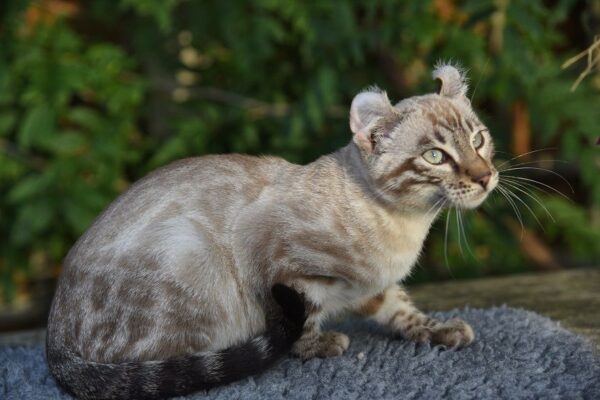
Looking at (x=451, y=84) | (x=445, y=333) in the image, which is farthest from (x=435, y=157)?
(x=445, y=333)

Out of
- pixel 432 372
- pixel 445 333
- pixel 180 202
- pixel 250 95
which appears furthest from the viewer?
pixel 250 95

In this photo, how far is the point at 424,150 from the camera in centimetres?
220

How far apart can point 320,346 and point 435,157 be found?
684 millimetres

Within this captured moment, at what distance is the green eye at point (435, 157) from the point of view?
2.18m

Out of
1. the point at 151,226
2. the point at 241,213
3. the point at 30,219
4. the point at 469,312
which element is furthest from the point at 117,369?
the point at 30,219

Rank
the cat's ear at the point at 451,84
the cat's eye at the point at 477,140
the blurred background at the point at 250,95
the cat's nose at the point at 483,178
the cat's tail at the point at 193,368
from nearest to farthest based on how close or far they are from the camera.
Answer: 1. the cat's tail at the point at 193,368
2. the cat's nose at the point at 483,178
3. the cat's eye at the point at 477,140
4. the cat's ear at the point at 451,84
5. the blurred background at the point at 250,95

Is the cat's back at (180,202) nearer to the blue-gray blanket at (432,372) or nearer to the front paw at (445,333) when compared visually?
the blue-gray blanket at (432,372)

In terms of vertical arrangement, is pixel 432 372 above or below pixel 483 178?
below

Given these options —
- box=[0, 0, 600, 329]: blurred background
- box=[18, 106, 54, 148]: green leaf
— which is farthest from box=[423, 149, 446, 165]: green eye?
box=[18, 106, 54, 148]: green leaf

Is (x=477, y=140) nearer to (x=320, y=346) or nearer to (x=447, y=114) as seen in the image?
(x=447, y=114)

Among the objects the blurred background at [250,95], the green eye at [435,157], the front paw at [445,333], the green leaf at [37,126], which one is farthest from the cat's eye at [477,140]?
the green leaf at [37,126]

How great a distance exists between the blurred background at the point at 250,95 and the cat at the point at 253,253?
1.23 m

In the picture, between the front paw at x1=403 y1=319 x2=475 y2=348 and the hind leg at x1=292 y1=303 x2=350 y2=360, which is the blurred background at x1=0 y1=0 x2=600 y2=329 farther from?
the hind leg at x1=292 y1=303 x2=350 y2=360

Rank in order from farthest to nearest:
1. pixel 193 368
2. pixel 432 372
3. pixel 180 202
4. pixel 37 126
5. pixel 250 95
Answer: pixel 250 95, pixel 37 126, pixel 180 202, pixel 432 372, pixel 193 368
